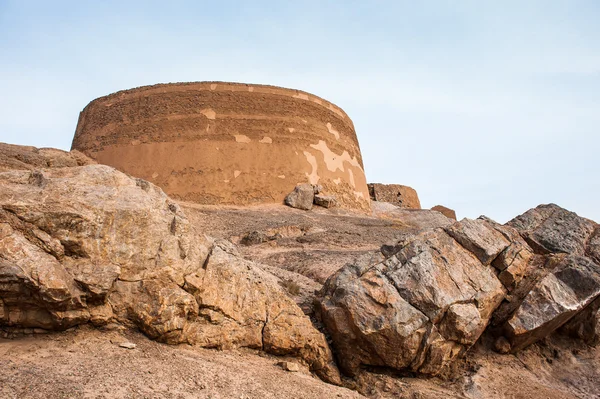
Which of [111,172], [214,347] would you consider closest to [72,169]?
[111,172]

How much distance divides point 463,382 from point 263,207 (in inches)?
354

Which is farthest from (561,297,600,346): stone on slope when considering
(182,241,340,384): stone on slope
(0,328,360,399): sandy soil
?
(0,328,360,399): sandy soil

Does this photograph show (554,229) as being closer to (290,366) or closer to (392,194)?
(290,366)

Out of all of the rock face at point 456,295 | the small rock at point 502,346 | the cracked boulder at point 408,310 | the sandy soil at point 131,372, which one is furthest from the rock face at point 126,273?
the small rock at point 502,346

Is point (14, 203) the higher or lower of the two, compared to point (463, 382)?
higher

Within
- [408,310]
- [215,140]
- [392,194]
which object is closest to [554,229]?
[408,310]

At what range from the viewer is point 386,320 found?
17.9 feet

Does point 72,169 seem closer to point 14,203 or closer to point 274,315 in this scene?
point 14,203

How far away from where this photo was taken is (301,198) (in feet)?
47.3

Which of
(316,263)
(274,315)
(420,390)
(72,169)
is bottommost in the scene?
(420,390)

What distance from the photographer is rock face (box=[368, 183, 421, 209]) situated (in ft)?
76.6

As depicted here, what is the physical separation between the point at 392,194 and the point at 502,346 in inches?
695

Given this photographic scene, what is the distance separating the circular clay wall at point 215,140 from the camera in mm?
14180

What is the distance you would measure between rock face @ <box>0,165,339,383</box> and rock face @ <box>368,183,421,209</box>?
59.6 ft
